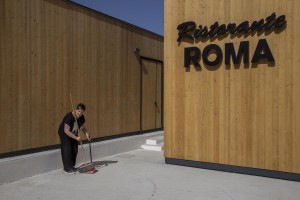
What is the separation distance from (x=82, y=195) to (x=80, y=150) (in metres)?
2.78

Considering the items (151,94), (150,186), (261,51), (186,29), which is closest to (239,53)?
(261,51)

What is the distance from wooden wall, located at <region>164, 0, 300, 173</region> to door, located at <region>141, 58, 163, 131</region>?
143 inches

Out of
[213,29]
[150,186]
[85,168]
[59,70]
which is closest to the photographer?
[150,186]

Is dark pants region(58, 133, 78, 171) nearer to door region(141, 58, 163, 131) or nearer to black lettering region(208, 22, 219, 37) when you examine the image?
black lettering region(208, 22, 219, 37)

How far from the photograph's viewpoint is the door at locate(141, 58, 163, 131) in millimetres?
11914

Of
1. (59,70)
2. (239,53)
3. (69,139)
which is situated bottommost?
(69,139)

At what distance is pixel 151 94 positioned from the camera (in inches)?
488

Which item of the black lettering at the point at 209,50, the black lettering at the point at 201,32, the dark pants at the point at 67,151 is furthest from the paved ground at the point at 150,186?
the black lettering at the point at 201,32

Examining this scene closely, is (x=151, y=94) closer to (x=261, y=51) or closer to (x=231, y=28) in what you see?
(x=231, y=28)

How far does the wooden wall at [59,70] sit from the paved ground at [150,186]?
3.98 feet

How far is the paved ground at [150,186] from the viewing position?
5.83 metres

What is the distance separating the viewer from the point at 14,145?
7.12m

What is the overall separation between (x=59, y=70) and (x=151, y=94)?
15.5 ft

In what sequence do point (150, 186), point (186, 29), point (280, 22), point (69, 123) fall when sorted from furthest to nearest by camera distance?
point (186, 29)
point (69, 123)
point (280, 22)
point (150, 186)
